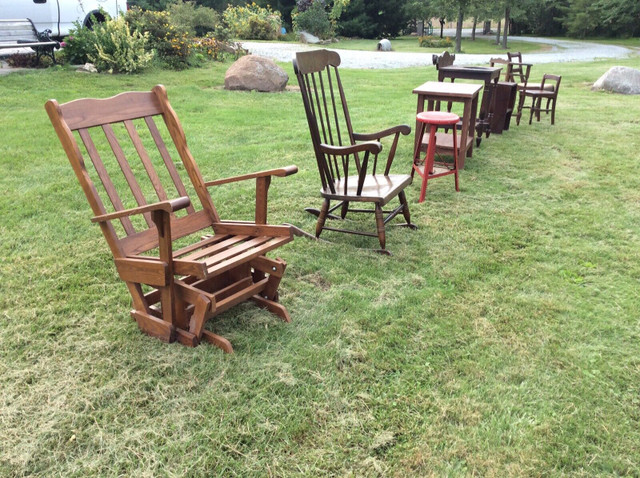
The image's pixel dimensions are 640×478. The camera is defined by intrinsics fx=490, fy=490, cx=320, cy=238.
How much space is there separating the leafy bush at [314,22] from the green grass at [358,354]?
21.3 metres

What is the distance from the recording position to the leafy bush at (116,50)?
9648 mm

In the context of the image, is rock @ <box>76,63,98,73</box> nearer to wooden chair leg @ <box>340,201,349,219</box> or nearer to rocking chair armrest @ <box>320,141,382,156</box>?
wooden chair leg @ <box>340,201,349,219</box>

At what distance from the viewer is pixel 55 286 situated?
297cm

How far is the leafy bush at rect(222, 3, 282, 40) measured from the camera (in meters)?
21.3

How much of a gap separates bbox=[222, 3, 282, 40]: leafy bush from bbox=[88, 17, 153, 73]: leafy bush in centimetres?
1202

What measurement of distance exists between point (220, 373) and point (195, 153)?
3.76 meters

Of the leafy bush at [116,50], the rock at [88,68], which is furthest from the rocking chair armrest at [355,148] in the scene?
the rock at [88,68]

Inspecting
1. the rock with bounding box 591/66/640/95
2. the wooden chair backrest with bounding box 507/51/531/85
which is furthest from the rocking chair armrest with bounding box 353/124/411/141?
the rock with bounding box 591/66/640/95

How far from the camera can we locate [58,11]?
1027 centimetres

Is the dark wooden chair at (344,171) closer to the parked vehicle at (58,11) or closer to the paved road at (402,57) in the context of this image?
the parked vehicle at (58,11)

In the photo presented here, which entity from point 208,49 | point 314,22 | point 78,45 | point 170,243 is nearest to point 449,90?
point 170,243

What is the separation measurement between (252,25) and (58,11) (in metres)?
12.3

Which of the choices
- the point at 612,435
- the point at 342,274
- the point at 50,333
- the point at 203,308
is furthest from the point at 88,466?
the point at 612,435

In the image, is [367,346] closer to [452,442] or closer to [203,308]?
[452,442]
